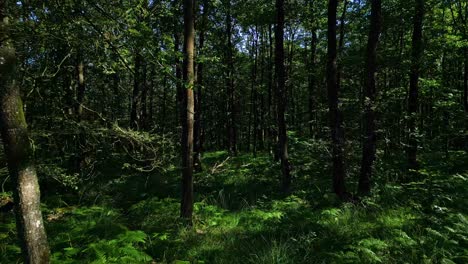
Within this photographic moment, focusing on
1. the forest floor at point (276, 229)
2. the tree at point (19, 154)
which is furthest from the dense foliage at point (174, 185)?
the tree at point (19, 154)

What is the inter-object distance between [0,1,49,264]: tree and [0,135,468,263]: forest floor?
3.38 ft

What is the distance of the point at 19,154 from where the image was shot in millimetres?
3820

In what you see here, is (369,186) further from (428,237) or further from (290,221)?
(428,237)

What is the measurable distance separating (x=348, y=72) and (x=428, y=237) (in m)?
14.7

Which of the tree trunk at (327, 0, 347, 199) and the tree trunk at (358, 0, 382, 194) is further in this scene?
the tree trunk at (327, 0, 347, 199)

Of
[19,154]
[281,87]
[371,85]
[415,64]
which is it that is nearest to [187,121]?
[19,154]

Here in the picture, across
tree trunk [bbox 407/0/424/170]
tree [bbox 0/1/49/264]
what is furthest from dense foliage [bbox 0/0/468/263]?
tree trunk [bbox 407/0/424/170]

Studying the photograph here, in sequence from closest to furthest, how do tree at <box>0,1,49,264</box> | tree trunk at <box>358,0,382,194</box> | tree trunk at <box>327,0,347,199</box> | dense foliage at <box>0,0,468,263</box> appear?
tree at <box>0,1,49,264</box>, dense foliage at <box>0,0,468,263</box>, tree trunk at <box>358,0,382,194</box>, tree trunk at <box>327,0,347,199</box>

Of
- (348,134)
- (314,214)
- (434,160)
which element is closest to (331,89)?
(314,214)

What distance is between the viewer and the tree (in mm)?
3766

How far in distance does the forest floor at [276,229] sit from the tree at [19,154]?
103 cm

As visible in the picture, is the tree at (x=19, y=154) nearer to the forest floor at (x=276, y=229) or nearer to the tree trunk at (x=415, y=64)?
the forest floor at (x=276, y=229)

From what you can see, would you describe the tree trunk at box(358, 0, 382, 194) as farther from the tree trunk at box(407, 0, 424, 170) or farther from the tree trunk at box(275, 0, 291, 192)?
the tree trunk at box(275, 0, 291, 192)

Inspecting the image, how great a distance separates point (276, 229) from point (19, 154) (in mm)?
5282
